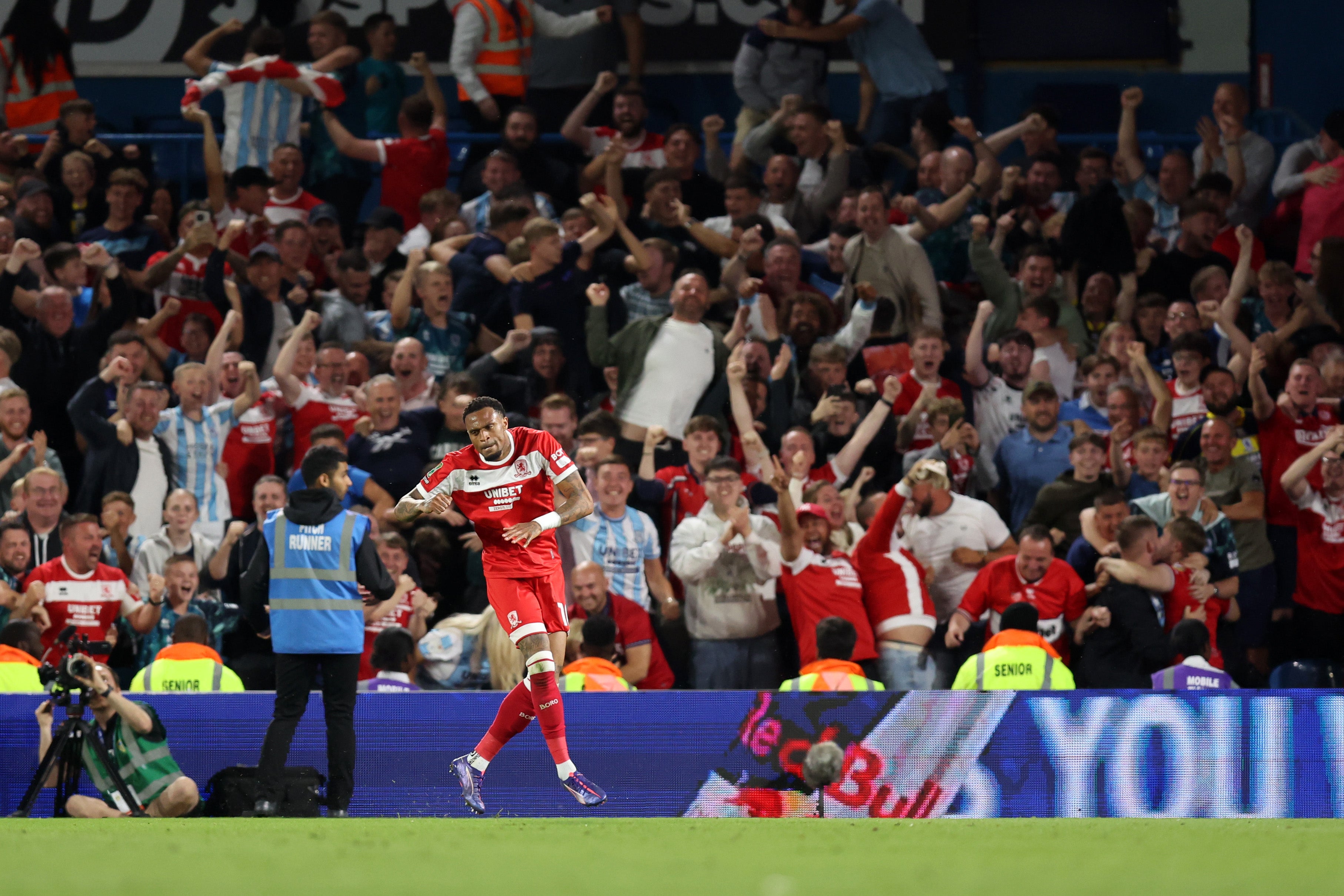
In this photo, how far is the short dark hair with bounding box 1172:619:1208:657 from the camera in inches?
392

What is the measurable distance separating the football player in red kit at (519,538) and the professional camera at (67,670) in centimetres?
203

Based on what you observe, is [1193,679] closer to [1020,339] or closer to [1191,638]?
[1191,638]

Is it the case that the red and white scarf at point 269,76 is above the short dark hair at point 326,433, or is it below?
above

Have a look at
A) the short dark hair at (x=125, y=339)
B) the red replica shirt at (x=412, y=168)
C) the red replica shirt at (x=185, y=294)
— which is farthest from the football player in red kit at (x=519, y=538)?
the red replica shirt at (x=412, y=168)

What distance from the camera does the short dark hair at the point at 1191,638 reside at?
392 inches

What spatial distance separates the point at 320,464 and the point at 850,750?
10.8ft

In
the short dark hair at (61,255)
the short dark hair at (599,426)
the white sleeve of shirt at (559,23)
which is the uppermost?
the white sleeve of shirt at (559,23)

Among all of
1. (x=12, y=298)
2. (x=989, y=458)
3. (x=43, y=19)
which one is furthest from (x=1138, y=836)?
(x=43, y=19)

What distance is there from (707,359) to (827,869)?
6.79 m

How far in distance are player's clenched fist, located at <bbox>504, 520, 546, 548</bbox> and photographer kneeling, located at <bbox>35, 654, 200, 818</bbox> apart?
2.46 metres

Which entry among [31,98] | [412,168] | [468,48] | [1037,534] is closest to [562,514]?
[1037,534]

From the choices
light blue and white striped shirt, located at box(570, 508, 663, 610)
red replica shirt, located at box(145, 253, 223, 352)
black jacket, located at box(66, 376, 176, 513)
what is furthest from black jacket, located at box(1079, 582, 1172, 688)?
red replica shirt, located at box(145, 253, 223, 352)

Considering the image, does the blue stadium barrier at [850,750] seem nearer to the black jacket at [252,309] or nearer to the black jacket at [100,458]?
the black jacket at [100,458]

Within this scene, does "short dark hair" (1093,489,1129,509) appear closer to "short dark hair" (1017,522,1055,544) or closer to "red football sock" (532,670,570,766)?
"short dark hair" (1017,522,1055,544)
